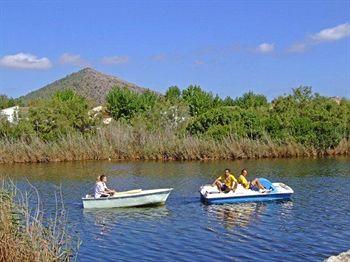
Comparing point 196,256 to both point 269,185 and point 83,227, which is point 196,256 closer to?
point 83,227

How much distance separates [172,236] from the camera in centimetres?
1819

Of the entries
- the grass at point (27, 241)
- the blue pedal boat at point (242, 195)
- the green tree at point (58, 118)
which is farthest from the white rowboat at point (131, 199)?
the green tree at point (58, 118)

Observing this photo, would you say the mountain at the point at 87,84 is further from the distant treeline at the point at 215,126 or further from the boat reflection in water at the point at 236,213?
the boat reflection in water at the point at 236,213

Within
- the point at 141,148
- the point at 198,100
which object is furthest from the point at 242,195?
the point at 198,100

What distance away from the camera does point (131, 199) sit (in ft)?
77.6

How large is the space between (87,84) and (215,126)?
332 ft

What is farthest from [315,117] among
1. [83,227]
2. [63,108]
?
[83,227]

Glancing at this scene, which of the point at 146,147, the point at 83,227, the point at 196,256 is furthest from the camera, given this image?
the point at 146,147

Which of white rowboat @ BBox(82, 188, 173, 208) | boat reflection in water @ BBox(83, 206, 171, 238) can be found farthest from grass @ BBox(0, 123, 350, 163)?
boat reflection in water @ BBox(83, 206, 171, 238)

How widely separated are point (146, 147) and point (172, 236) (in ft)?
94.0

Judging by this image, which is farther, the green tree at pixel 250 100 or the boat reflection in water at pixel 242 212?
the green tree at pixel 250 100

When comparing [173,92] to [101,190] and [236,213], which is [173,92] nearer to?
[101,190]

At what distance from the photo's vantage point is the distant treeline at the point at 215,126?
45.3m

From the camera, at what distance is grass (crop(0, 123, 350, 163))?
44.4 m
